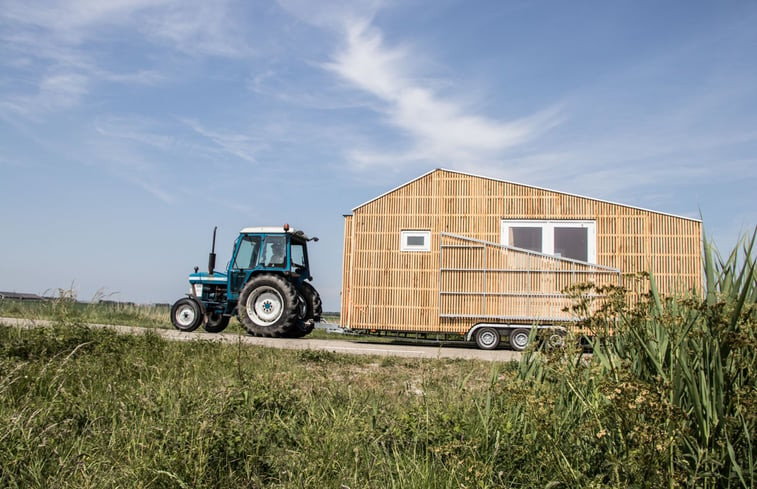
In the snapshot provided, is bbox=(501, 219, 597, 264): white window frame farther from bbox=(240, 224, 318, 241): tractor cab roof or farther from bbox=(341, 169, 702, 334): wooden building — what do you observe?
bbox=(240, 224, 318, 241): tractor cab roof

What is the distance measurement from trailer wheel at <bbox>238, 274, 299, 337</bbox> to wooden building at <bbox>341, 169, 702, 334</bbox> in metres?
1.58

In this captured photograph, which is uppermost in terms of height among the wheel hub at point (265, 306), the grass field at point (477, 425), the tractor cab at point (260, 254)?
the tractor cab at point (260, 254)

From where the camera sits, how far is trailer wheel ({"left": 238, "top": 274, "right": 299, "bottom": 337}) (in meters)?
13.4

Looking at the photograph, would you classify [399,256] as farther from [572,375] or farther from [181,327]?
[572,375]

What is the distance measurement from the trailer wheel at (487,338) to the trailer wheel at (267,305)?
412cm

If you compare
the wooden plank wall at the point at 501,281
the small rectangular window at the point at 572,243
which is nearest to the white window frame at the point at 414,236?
the wooden plank wall at the point at 501,281

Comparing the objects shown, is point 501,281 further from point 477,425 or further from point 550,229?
point 477,425

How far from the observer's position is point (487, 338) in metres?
13.2

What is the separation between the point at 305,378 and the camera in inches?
243

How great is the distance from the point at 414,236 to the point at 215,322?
545 centimetres

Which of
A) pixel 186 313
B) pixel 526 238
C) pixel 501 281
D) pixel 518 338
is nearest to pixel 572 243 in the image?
pixel 526 238

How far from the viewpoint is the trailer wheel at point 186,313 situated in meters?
14.4

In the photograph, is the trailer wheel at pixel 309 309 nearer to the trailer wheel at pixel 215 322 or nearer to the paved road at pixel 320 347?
the trailer wheel at pixel 215 322

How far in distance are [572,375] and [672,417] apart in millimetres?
792
